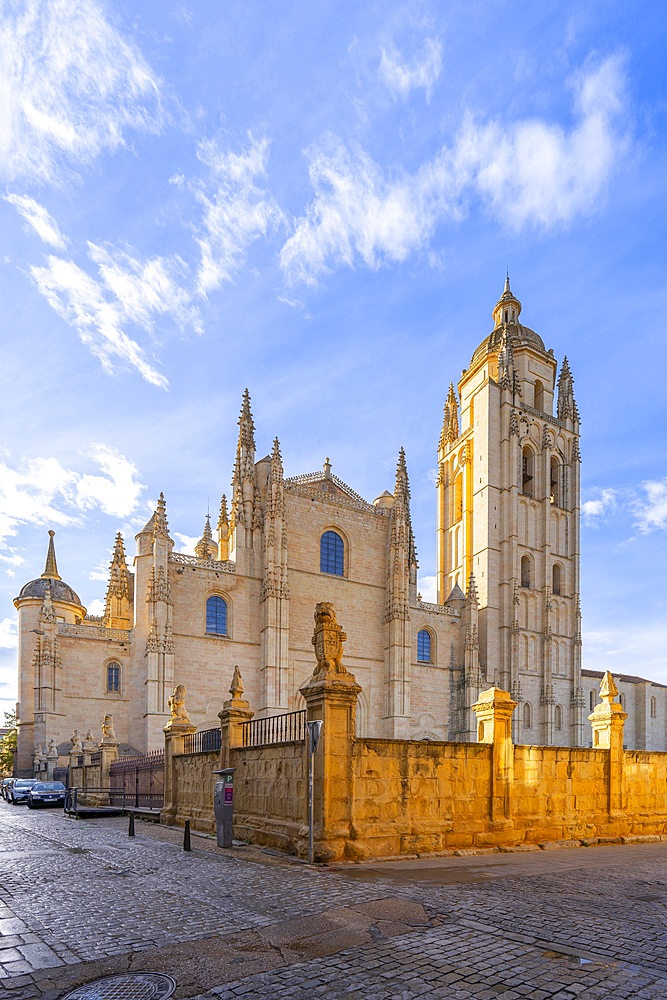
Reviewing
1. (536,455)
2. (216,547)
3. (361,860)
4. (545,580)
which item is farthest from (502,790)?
(216,547)

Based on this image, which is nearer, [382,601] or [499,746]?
[499,746]

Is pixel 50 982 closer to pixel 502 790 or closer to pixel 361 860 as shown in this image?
pixel 361 860

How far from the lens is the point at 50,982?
16.2 ft

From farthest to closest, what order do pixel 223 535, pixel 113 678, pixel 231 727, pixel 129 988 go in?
pixel 223 535 < pixel 113 678 < pixel 231 727 < pixel 129 988

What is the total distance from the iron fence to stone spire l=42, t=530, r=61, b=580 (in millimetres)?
26977

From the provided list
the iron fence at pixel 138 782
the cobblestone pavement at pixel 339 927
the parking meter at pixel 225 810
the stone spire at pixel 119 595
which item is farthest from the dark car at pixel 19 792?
the cobblestone pavement at pixel 339 927

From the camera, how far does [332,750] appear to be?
1056 centimetres

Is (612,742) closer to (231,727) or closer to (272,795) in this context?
(272,795)

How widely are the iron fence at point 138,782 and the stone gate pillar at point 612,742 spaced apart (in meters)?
11.0

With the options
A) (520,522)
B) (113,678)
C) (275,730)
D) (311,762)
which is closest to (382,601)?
(520,522)

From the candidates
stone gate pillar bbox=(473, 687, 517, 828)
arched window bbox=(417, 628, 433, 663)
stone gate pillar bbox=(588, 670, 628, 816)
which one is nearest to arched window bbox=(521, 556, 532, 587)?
arched window bbox=(417, 628, 433, 663)

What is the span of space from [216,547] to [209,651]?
20.0 metres

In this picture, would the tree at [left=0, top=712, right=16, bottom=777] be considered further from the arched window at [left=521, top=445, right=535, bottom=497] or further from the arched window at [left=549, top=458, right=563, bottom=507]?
the arched window at [left=549, top=458, right=563, bottom=507]

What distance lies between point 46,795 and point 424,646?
883 inches
